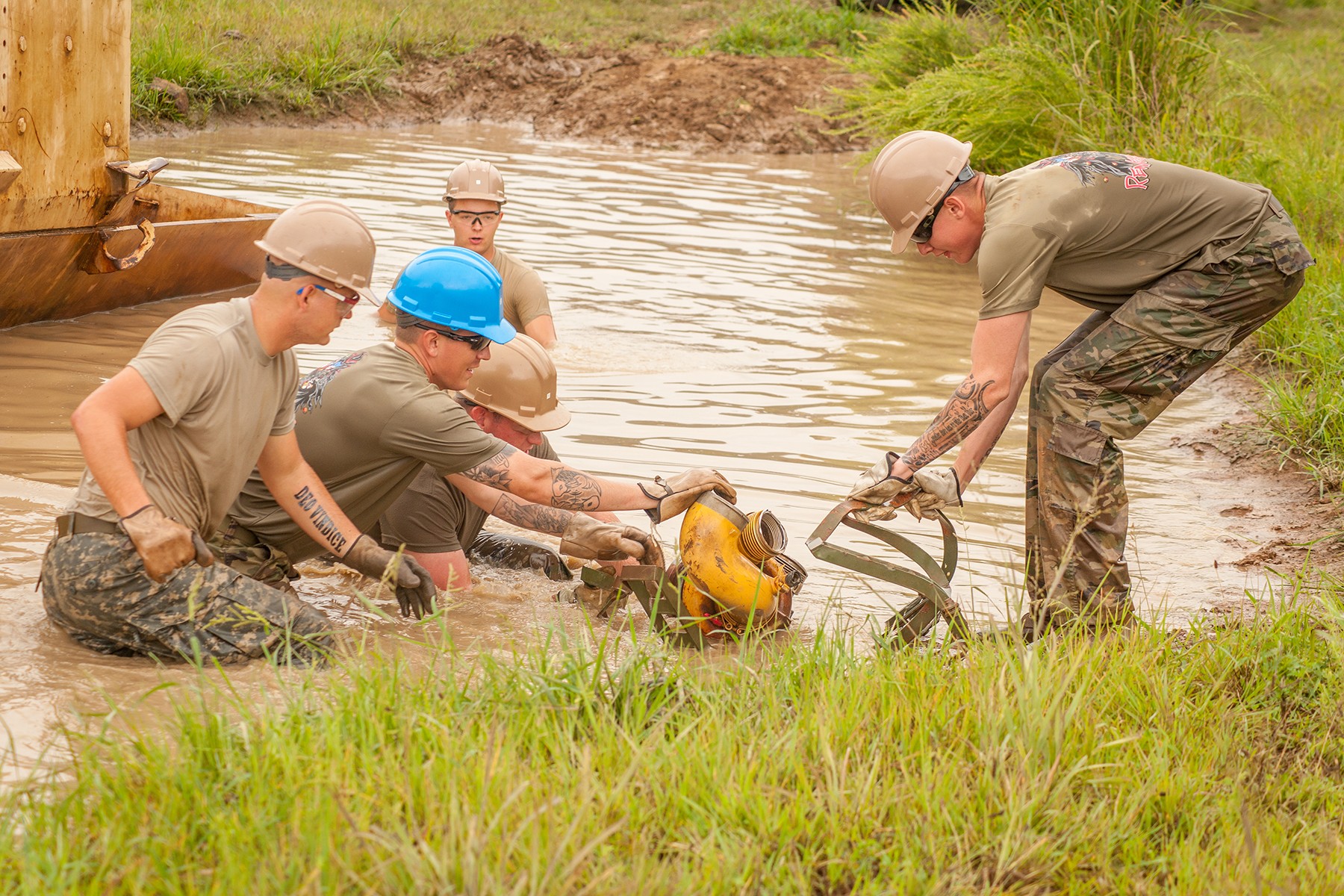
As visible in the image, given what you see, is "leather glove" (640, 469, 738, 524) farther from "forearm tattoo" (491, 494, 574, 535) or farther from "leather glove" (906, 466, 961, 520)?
"leather glove" (906, 466, 961, 520)

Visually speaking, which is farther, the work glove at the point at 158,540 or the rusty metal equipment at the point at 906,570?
the rusty metal equipment at the point at 906,570

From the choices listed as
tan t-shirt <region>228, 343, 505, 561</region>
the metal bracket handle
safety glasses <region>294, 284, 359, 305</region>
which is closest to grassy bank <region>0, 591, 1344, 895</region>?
tan t-shirt <region>228, 343, 505, 561</region>

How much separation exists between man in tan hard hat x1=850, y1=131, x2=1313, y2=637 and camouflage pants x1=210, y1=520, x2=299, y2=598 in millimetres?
2101

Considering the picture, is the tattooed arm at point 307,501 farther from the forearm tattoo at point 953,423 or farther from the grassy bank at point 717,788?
the forearm tattoo at point 953,423

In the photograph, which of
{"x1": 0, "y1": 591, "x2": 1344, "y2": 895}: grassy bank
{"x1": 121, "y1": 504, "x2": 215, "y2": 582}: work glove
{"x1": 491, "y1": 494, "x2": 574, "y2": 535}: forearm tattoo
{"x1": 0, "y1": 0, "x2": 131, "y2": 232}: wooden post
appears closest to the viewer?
{"x1": 0, "y1": 591, "x2": 1344, "y2": 895}: grassy bank

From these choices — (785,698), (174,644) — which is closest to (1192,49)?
(785,698)

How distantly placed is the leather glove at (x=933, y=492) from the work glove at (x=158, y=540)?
2298mm

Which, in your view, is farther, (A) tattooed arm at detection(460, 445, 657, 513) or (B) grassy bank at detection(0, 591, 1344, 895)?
(A) tattooed arm at detection(460, 445, 657, 513)

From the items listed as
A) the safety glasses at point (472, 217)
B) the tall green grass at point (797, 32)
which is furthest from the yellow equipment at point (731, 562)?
the tall green grass at point (797, 32)

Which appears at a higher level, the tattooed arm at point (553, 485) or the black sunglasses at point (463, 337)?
the black sunglasses at point (463, 337)

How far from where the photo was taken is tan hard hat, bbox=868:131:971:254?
4133mm

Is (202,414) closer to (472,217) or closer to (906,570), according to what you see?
(906,570)

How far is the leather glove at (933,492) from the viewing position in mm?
4234

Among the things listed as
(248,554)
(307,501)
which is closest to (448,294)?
(307,501)
